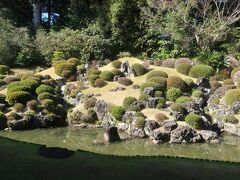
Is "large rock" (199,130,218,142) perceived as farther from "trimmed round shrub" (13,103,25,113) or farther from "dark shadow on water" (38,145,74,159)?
"trimmed round shrub" (13,103,25,113)

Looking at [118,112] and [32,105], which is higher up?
[32,105]

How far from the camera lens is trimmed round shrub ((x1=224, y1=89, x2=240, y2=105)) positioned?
23234 mm

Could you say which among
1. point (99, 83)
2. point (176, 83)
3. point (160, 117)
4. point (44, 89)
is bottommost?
point (160, 117)

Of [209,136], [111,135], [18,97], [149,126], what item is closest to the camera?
[111,135]

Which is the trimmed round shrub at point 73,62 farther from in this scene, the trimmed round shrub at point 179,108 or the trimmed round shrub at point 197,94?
the trimmed round shrub at point 179,108

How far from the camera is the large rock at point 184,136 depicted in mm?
19516

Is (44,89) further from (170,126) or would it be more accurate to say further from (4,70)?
(170,126)

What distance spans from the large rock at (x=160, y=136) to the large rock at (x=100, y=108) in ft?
13.4

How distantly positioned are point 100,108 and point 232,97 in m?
6.96

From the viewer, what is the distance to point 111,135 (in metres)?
19.7

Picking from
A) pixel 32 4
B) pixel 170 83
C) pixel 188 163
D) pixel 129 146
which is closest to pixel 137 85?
pixel 170 83

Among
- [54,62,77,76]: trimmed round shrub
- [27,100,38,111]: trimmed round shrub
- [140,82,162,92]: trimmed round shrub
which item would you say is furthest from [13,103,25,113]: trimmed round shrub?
[140,82,162,92]: trimmed round shrub

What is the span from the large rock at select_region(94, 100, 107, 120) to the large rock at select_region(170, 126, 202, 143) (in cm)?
473

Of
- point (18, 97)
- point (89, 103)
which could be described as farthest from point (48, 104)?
point (89, 103)
